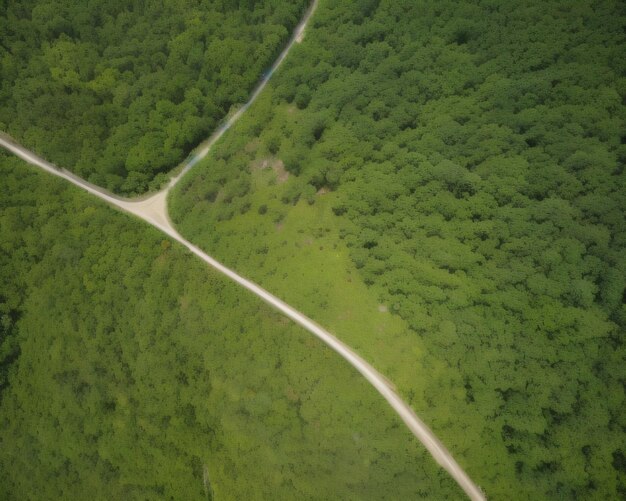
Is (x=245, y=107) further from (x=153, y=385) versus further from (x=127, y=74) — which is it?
(x=153, y=385)

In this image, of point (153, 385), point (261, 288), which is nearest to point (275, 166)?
point (261, 288)

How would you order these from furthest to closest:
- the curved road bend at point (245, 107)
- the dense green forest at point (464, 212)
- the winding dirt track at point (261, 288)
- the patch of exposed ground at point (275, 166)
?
the curved road bend at point (245, 107) < the patch of exposed ground at point (275, 166) < the winding dirt track at point (261, 288) < the dense green forest at point (464, 212)

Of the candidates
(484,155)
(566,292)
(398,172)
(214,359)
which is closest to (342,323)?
(214,359)

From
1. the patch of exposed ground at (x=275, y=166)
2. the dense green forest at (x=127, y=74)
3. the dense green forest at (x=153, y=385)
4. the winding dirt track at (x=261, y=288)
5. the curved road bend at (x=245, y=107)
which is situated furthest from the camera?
the curved road bend at (x=245, y=107)

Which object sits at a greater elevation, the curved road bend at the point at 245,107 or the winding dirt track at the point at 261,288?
the curved road bend at the point at 245,107

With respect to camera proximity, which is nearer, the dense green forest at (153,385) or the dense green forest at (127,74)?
the dense green forest at (153,385)

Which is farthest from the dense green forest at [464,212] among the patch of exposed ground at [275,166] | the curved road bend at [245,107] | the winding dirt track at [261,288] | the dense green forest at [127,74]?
the dense green forest at [127,74]

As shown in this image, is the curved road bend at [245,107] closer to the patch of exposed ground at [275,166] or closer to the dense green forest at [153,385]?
the patch of exposed ground at [275,166]
